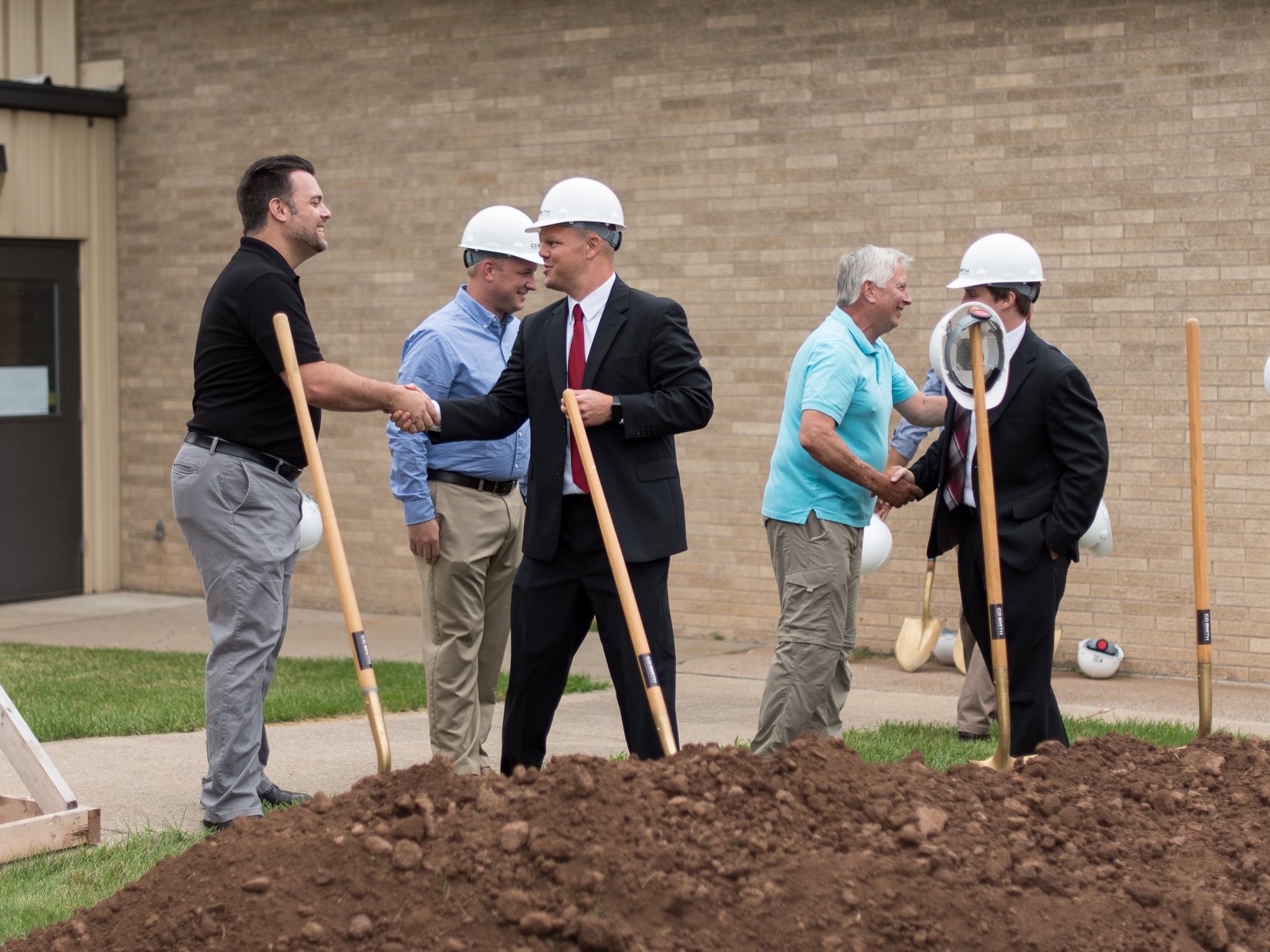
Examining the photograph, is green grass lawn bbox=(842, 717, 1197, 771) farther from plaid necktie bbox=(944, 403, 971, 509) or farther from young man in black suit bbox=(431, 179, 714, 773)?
young man in black suit bbox=(431, 179, 714, 773)

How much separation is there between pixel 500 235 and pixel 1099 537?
3.79 m

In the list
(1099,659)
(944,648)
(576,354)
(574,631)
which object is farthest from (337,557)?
(1099,659)

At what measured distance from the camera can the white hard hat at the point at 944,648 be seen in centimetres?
957

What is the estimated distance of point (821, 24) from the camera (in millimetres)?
10156

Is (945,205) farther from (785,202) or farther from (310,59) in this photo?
(310,59)

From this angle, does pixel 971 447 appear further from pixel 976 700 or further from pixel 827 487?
pixel 976 700

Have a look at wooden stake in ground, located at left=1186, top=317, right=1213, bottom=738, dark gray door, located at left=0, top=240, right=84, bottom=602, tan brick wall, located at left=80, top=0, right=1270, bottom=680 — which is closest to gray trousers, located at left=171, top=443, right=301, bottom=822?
wooden stake in ground, located at left=1186, top=317, right=1213, bottom=738

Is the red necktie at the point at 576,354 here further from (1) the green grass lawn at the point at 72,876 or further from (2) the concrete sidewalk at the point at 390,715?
(1) the green grass lawn at the point at 72,876

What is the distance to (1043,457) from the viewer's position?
5.72 meters

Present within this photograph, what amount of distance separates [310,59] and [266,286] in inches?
285

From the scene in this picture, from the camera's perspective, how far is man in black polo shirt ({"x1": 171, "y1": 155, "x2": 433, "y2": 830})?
5391 mm

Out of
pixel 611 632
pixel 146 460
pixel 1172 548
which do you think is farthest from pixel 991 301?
pixel 146 460

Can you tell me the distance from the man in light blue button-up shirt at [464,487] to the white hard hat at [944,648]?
13.2 feet

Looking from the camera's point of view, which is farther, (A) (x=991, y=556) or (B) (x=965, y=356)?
(B) (x=965, y=356)
